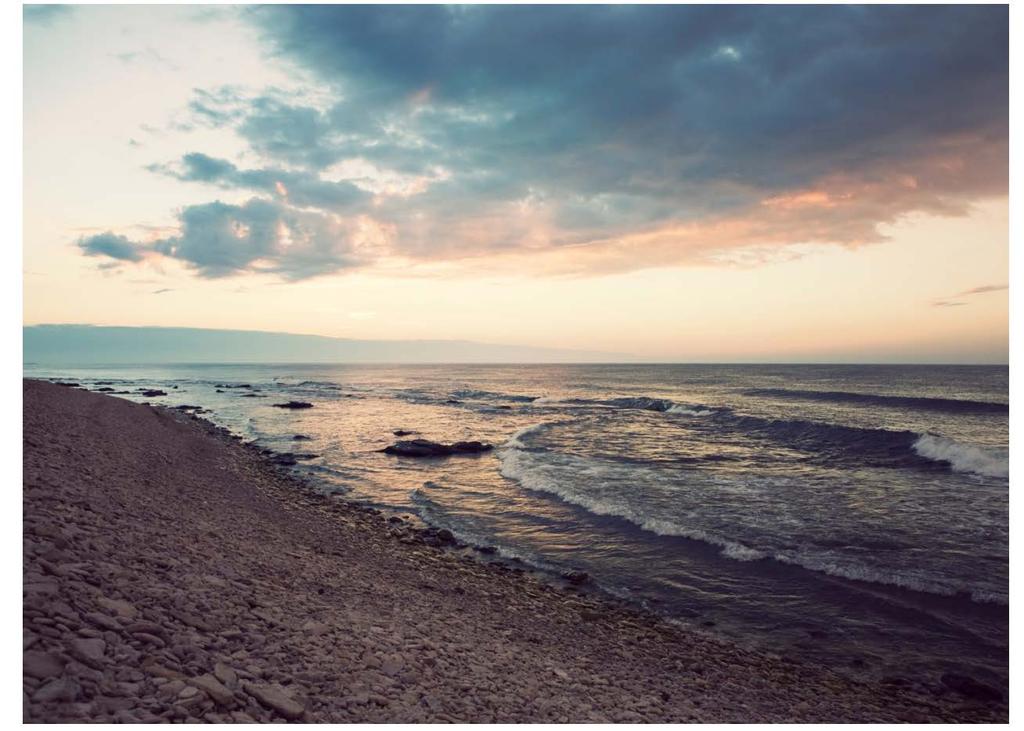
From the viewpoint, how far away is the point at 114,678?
4.89m

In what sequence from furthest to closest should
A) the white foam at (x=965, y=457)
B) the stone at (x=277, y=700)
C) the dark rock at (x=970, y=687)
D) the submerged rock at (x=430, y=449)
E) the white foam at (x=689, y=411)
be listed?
the white foam at (x=689, y=411) < the submerged rock at (x=430, y=449) < the white foam at (x=965, y=457) < the dark rock at (x=970, y=687) < the stone at (x=277, y=700)

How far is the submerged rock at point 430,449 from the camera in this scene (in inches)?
1243

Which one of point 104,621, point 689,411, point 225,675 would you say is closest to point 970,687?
point 225,675

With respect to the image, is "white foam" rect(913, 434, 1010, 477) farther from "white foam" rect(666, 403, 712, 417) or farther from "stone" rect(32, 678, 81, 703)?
"stone" rect(32, 678, 81, 703)

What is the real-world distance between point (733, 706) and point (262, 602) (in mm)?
7564

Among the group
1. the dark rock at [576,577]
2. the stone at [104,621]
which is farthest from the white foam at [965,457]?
the stone at [104,621]

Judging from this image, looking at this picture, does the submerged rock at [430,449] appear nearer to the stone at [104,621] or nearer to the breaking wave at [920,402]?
the stone at [104,621]

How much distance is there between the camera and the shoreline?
17.1ft

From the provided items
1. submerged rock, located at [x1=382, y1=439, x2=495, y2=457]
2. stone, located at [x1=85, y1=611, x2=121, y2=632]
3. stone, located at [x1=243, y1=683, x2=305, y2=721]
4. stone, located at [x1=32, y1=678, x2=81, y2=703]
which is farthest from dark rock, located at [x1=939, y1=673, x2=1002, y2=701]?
submerged rock, located at [x1=382, y1=439, x2=495, y2=457]

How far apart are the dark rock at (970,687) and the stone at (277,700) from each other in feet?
36.1

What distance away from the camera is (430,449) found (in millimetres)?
31812

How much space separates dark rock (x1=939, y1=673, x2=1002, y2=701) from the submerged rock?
2560 cm

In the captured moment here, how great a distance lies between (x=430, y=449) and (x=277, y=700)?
26.7 meters
